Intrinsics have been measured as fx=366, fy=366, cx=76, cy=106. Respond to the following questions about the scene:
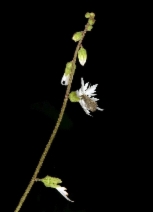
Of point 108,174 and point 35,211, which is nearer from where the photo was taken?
point 35,211

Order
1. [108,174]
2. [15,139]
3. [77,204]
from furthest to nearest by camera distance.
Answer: [108,174] < [15,139] < [77,204]

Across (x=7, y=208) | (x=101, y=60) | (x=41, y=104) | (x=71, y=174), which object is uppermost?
(x=101, y=60)

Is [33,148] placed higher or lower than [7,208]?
higher

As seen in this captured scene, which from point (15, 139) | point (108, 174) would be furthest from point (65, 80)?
point (108, 174)

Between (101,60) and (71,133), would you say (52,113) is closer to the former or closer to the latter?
(71,133)

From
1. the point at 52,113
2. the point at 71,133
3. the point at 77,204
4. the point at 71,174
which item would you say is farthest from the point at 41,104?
the point at 77,204

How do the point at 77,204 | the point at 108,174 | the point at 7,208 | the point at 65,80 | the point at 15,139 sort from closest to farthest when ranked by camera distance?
1. the point at 65,80
2. the point at 7,208
3. the point at 77,204
4. the point at 15,139
5. the point at 108,174

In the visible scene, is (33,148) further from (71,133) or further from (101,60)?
(101,60)

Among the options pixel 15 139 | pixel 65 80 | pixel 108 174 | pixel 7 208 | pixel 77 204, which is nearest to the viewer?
pixel 65 80

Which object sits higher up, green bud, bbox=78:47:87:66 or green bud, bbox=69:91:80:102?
green bud, bbox=78:47:87:66

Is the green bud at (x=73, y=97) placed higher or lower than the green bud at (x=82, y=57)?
lower
